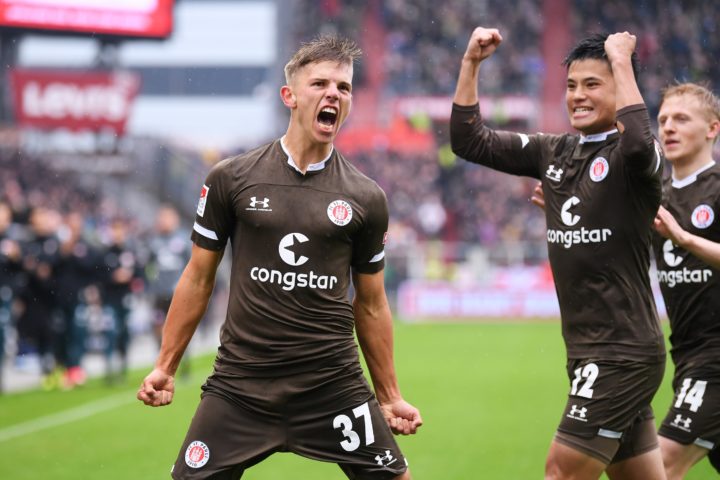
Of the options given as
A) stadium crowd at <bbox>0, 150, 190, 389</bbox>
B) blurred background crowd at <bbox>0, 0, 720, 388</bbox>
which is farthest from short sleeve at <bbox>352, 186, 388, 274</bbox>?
blurred background crowd at <bbox>0, 0, 720, 388</bbox>

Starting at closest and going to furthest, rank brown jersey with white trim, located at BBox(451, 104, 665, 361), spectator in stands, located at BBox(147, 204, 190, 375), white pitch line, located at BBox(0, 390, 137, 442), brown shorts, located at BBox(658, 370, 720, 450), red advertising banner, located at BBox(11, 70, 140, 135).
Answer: brown jersey with white trim, located at BBox(451, 104, 665, 361), brown shorts, located at BBox(658, 370, 720, 450), white pitch line, located at BBox(0, 390, 137, 442), spectator in stands, located at BBox(147, 204, 190, 375), red advertising banner, located at BBox(11, 70, 140, 135)

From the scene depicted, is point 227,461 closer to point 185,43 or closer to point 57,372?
point 57,372

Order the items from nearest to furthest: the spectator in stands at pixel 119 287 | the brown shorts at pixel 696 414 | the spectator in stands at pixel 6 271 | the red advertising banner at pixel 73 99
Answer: the brown shorts at pixel 696 414
the spectator in stands at pixel 6 271
the spectator in stands at pixel 119 287
the red advertising banner at pixel 73 99

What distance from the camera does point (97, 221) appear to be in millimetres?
25688

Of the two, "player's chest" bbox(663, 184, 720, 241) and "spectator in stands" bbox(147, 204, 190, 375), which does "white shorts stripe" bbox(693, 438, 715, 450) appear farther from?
"spectator in stands" bbox(147, 204, 190, 375)

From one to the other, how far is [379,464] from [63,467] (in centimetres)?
515

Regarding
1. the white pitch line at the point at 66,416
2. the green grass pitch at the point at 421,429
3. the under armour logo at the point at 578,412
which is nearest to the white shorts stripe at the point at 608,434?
the under armour logo at the point at 578,412

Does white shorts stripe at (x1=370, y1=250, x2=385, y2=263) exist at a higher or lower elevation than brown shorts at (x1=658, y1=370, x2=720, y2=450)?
higher

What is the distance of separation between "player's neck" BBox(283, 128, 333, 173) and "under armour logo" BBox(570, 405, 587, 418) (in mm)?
1628

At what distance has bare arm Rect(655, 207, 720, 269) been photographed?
5176 mm

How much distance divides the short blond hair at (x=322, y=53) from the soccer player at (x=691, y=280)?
6.36ft

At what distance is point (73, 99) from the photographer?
84.2ft

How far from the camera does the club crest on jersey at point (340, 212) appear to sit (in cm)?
467

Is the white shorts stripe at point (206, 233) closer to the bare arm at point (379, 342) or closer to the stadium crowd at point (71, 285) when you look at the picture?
the bare arm at point (379, 342)
